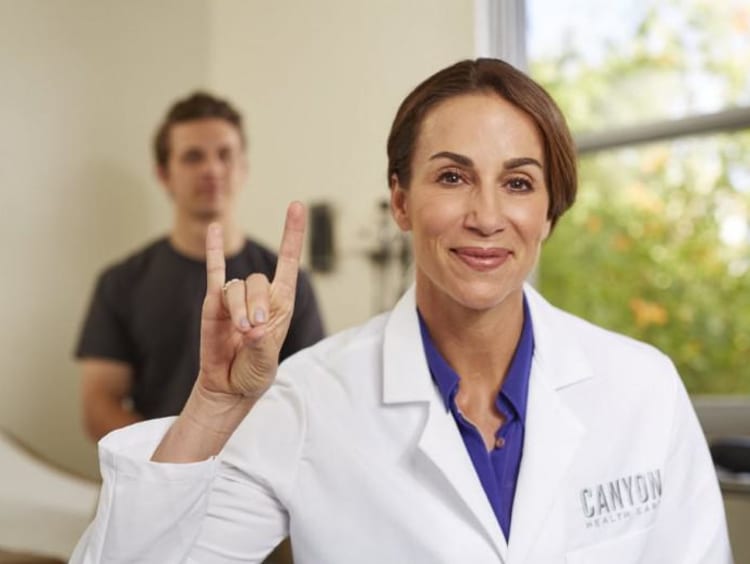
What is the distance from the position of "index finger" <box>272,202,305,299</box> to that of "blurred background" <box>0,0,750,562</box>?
77 cm

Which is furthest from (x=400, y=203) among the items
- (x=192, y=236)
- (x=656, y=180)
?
(x=656, y=180)

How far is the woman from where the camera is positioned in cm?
97

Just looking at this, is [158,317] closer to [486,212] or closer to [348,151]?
[348,151]

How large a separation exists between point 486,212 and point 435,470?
9.8 inches

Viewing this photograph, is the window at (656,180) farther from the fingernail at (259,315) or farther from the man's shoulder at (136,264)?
the fingernail at (259,315)

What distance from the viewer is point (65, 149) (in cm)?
239

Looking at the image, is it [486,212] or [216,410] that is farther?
[486,212]

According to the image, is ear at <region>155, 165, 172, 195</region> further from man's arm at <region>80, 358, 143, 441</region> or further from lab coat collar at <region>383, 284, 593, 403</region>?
lab coat collar at <region>383, 284, 593, 403</region>

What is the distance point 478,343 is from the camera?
3.46ft

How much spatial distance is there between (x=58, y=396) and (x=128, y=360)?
43 cm

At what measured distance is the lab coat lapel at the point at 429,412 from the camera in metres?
0.96

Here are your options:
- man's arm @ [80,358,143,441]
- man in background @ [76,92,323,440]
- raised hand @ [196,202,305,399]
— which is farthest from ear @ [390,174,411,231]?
man's arm @ [80,358,143,441]

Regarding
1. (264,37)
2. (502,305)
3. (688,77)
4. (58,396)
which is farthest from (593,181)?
(58,396)

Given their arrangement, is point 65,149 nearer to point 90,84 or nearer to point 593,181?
point 90,84
